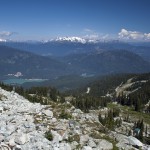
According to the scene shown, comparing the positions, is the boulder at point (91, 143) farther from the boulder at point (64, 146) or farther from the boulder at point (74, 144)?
the boulder at point (64, 146)

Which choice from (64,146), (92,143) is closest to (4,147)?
(64,146)

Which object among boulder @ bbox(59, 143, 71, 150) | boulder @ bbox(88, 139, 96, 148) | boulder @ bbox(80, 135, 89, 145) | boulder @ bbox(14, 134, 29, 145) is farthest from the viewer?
boulder @ bbox(80, 135, 89, 145)

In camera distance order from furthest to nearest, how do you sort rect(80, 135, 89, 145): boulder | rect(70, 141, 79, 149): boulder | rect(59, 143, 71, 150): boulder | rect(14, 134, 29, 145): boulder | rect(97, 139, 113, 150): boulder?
rect(80, 135, 89, 145): boulder < rect(97, 139, 113, 150): boulder < rect(70, 141, 79, 149): boulder < rect(59, 143, 71, 150): boulder < rect(14, 134, 29, 145): boulder

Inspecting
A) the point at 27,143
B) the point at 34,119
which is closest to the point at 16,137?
the point at 27,143

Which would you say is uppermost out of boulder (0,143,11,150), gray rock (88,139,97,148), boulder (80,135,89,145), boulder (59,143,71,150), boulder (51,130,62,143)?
boulder (0,143,11,150)

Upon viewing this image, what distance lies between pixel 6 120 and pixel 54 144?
10.9 m

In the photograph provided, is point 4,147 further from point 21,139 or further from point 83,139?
point 83,139

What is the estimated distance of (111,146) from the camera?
36906 mm

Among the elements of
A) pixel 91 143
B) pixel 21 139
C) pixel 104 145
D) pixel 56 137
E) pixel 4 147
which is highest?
pixel 21 139

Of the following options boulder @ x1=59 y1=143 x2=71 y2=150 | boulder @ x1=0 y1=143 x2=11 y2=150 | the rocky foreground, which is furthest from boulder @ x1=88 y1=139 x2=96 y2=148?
boulder @ x1=0 y1=143 x2=11 y2=150

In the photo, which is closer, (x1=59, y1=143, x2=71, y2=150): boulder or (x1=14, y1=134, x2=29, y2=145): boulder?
(x1=14, y1=134, x2=29, y2=145): boulder

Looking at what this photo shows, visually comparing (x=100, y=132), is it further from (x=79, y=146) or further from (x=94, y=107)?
(x=94, y=107)

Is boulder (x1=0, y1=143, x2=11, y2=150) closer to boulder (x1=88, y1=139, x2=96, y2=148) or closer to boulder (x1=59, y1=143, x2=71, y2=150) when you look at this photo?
boulder (x1=59, y1=143, x2=71, y2=150)

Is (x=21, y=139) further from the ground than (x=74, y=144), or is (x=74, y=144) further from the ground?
(x=21, y=139)
